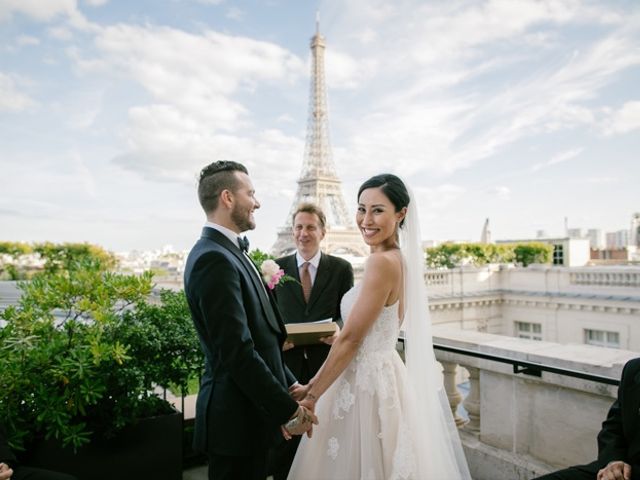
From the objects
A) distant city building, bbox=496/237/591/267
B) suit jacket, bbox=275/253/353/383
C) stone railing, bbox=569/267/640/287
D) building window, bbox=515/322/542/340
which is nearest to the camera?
suit jacket, bbox=275/253/353/383

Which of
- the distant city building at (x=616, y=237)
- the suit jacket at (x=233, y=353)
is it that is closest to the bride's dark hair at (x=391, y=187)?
the suit jacket at (x=233, y=353)

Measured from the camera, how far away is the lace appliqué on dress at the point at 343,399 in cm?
218

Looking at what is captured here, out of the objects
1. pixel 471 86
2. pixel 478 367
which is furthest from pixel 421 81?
pixel 478 367

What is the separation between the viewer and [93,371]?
2361mm

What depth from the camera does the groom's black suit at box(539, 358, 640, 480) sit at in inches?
78.2

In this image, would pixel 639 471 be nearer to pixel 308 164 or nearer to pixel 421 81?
pixel 421 81

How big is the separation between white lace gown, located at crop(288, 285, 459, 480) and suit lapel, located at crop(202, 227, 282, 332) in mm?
501

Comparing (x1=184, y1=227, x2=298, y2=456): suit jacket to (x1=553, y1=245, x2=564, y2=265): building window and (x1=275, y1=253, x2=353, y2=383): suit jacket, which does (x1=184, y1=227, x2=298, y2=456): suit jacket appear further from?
(x1=553, y1=245, x2=564, y2=265): building window

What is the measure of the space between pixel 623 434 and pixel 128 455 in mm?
2684

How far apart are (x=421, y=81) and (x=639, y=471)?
926 inches

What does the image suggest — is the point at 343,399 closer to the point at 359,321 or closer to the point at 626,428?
the point at 359,321

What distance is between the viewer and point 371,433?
6.96 feet

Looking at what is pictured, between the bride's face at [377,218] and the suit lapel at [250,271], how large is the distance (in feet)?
2.08

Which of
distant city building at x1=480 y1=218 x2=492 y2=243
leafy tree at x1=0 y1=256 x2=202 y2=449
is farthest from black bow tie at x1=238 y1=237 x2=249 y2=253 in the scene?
distant city building at x1=480 y1=218 x2=492 y2=243
